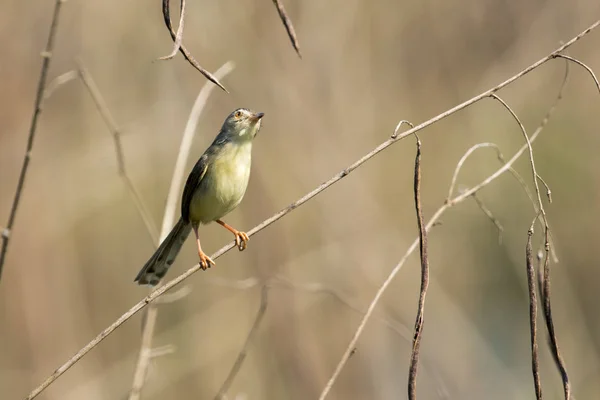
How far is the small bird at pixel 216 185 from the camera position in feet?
12.6

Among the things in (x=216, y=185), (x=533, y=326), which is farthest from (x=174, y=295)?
(x=533, y=326)

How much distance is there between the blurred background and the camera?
510 centimetres

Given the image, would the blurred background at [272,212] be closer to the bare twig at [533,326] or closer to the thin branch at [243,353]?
the thin branch at [243,353]

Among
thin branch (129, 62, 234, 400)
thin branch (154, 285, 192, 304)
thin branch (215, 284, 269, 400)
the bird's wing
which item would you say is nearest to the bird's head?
the bird's wing

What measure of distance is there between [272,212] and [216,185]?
Answer: 2.87 feet

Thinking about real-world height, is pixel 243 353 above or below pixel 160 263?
below

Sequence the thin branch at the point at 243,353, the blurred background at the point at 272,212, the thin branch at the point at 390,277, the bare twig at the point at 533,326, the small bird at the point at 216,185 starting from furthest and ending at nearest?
the blurred background at the point at 272,212, the small bird at the point at 216,185, the thin branch at the point at 243,353, the thin branch at the point at 390,277, the bare twig at the point at 533,326

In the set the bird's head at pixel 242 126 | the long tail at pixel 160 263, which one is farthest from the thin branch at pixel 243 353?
the bird's head at pixel 242 126

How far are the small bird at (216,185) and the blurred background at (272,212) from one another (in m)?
0.72

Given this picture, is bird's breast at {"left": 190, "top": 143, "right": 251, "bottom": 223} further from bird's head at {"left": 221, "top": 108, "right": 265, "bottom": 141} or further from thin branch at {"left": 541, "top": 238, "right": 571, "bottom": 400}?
thin branch at {"left": 541, "top": 238, "right": 571, "bottom": 400}

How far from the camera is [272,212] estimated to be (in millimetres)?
4684

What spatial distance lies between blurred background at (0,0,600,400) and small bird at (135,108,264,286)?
72 centimetres

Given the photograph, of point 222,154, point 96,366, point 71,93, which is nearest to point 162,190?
point 71,93

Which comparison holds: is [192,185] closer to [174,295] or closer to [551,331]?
[174,295]
